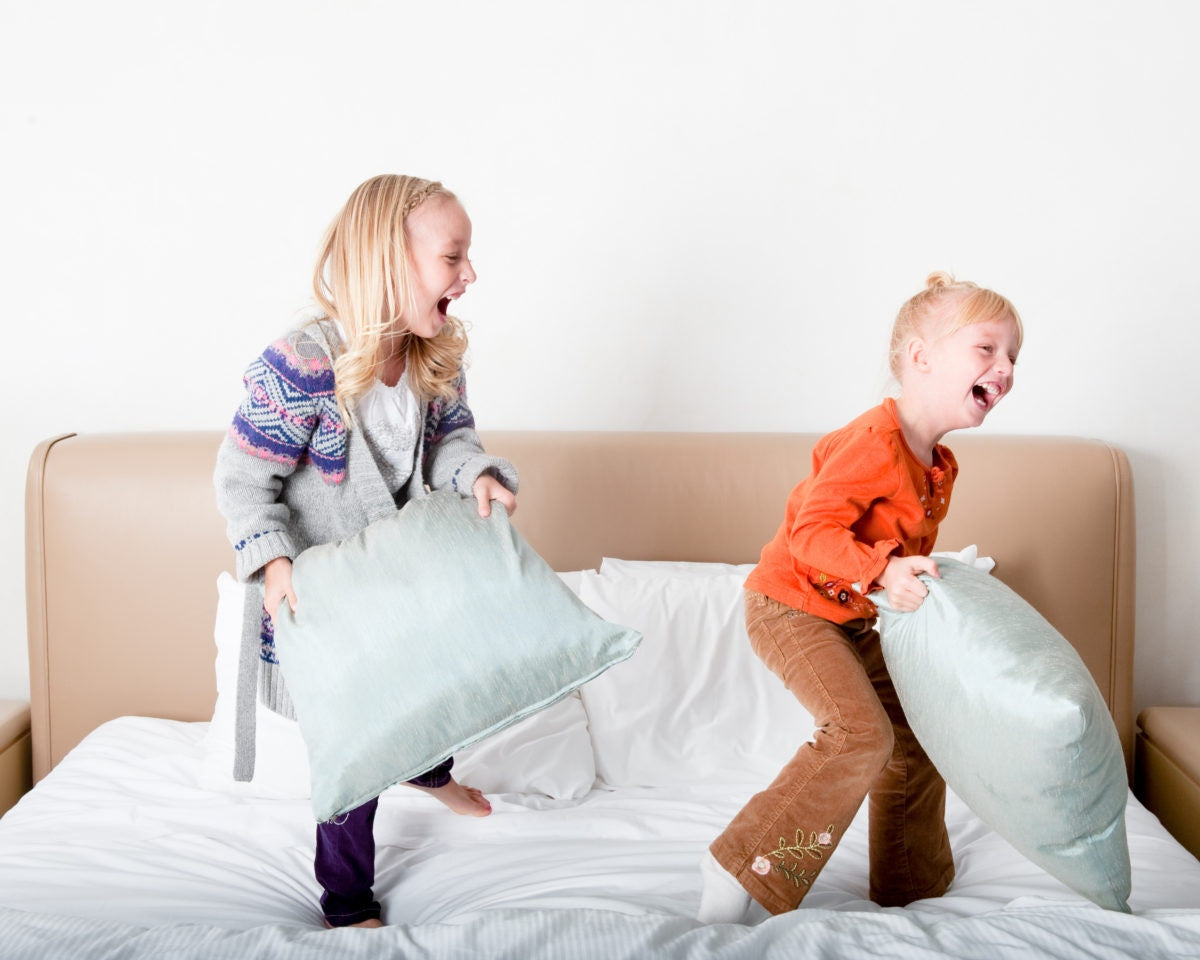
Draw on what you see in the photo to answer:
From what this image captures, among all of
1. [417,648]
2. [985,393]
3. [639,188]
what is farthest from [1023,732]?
[639,188]

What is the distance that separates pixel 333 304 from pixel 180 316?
2.67 ft

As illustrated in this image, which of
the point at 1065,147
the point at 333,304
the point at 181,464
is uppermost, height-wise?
the point at 1065,147

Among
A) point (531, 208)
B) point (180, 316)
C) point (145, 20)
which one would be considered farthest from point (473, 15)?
point (180, 316)

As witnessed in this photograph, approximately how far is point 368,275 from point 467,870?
2.75ft

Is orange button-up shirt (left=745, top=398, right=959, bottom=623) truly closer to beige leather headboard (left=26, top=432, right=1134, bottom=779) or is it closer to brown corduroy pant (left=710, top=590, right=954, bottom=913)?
brown corduroy pant (left=710, top=590, right=954, bottom=913)

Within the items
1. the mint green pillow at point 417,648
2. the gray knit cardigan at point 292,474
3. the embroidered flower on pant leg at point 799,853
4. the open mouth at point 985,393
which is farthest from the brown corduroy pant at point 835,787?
the gray knit cardigan at point 292,474

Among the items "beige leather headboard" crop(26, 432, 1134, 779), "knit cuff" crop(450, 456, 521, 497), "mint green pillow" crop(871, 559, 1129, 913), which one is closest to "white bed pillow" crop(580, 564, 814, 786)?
"beige leather headboard" crop(26, 432, 1134, 779)

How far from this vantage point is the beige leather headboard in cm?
202

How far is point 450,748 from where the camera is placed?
1264 millimetres

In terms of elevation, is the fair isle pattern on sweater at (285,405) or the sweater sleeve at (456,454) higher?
the fair isle pattern on sweater at (285,405)

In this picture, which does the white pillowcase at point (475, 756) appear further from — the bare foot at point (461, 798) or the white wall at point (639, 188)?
the white wall at point (639, 188)

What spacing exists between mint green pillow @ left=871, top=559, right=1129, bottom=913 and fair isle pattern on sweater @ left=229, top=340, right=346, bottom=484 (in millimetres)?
808

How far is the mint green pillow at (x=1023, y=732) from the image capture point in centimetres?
118

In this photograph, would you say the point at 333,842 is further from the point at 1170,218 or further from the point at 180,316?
the point at 1170,218
